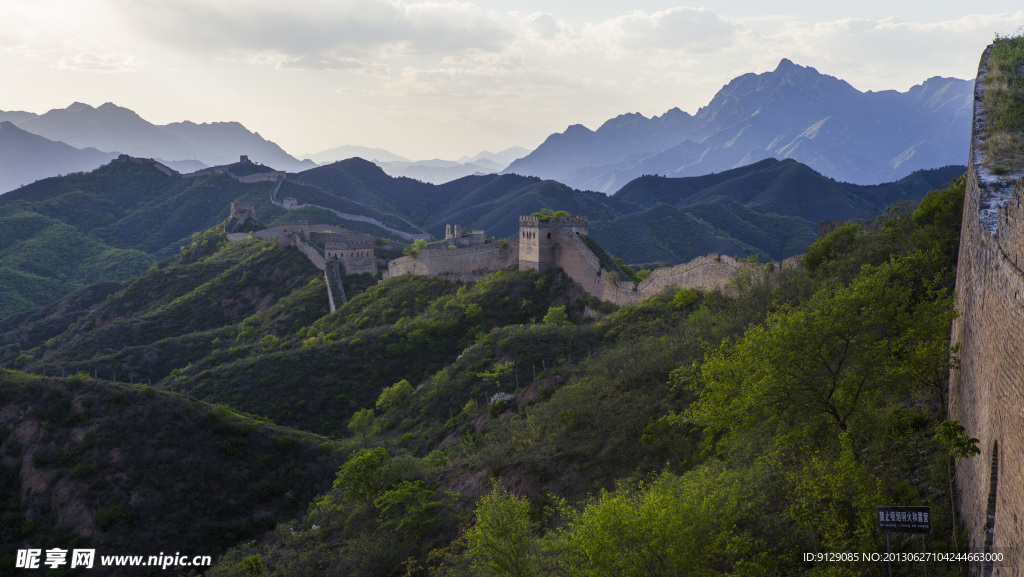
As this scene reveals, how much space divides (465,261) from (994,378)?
185ft

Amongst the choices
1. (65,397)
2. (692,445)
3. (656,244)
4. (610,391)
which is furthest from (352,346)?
(656,244)

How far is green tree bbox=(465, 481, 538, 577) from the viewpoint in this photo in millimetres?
14891

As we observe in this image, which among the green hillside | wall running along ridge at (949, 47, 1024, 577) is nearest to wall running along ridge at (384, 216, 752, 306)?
the green hillside

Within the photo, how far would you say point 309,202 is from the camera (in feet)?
482

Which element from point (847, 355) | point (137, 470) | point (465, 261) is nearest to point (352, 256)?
point (465, 261)

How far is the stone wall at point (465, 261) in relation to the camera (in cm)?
6200

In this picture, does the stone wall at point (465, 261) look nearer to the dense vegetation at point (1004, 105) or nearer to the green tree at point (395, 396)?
the green tree at point (395, 396)

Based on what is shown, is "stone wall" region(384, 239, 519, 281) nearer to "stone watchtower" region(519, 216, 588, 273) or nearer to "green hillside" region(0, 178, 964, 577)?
"green hillside" region(0, 178, 964, 577)

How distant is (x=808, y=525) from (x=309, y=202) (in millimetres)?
144981

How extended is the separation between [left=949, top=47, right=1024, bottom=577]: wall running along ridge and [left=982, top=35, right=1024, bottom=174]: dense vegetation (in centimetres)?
155

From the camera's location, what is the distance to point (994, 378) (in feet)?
29.4

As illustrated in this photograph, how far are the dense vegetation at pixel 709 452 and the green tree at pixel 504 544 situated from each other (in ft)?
0.16

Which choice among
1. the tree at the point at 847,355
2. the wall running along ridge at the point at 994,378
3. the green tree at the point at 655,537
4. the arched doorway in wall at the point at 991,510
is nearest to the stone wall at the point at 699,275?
the tree at the point at 847,355

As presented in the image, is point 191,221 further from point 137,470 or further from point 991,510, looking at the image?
point 991,510
